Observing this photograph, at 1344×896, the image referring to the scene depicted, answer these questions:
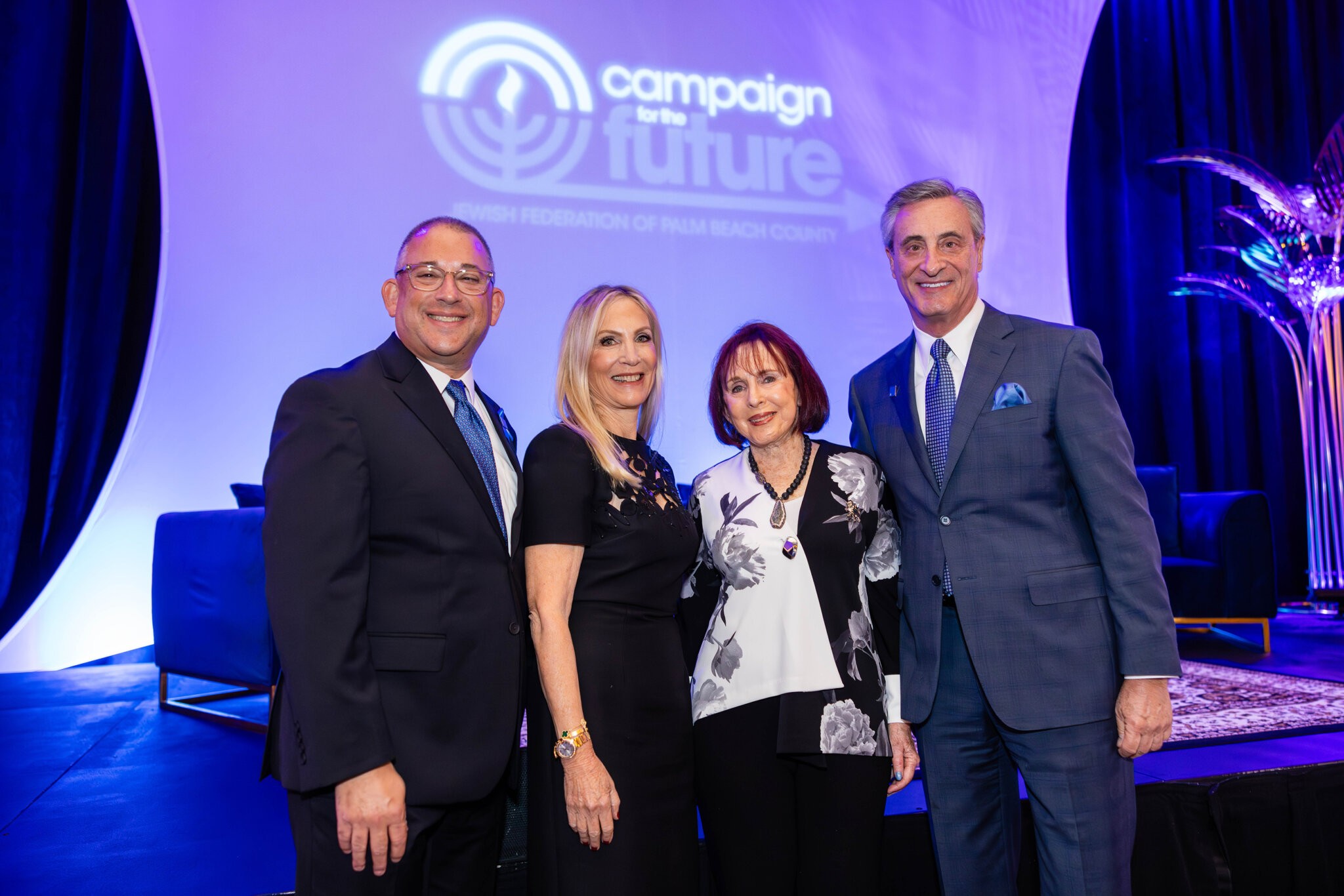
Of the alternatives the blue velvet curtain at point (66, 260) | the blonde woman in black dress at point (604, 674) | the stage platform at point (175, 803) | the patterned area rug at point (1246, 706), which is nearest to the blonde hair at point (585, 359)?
the blonde woman in black dress at point (604, 674)

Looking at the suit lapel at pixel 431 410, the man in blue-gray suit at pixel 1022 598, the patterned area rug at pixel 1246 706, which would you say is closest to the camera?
the suit lapel at pixel 431 410

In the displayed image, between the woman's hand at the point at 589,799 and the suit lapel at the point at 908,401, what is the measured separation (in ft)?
2.52

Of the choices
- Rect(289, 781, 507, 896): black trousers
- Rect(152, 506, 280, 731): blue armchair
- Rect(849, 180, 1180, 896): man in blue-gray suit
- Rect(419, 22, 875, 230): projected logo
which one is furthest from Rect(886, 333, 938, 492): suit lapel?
Rect(419, 22, 875, 230): projected logo

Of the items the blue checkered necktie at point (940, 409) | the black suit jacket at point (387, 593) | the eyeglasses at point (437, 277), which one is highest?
the eyeglasses at point (437, 277)

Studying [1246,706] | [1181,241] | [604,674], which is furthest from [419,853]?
[1181,241]

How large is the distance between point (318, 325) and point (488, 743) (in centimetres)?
385

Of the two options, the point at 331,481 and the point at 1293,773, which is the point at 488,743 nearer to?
the point at 331,481

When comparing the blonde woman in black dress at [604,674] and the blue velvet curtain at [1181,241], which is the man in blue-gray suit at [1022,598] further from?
the blue velvet curtain at [1181,241]

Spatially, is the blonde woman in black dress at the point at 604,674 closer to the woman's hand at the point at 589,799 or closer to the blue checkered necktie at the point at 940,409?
the woman's hand at the point at 589,799

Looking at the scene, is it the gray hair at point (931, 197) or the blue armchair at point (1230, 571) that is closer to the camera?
the gray hair at point (931, 197)

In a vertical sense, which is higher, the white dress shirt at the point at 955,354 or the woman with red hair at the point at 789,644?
the white dress shirt at the point at 955,354

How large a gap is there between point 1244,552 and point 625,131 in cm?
407

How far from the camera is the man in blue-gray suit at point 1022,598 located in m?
1.45

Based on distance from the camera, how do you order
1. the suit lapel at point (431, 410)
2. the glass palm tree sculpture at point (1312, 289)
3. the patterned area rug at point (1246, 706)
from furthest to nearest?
the glass palm tree sculpture at point (1312, 289)
the patterned area rug at point (1246, 706)
the suit lapel at point (431, 410)
